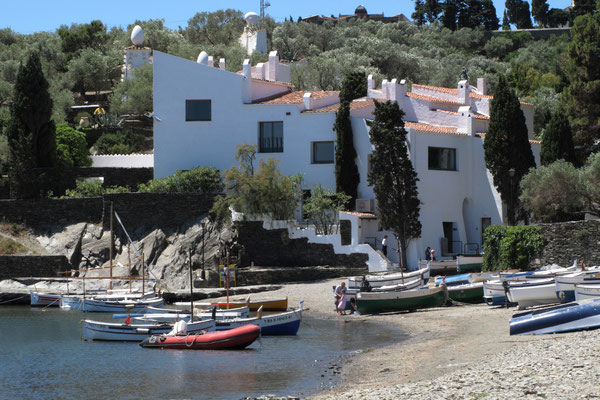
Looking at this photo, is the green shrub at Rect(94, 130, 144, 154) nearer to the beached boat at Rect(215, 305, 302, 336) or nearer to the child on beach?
the child on beach

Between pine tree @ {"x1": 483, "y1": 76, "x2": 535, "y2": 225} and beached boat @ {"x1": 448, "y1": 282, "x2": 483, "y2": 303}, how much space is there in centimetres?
1144

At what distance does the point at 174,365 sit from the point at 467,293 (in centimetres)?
1637

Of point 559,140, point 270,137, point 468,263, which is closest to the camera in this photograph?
point 468,263

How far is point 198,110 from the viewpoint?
57875mm

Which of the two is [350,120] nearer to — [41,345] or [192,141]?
[192,141]

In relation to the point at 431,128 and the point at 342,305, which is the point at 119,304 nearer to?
the point at 342,305

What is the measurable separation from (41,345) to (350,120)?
25.8 m

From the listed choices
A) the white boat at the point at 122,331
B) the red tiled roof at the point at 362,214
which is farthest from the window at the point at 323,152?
the white boat at the point at 122,331

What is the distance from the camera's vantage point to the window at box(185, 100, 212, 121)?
189ft

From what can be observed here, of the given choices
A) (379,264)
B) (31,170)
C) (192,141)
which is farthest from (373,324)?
(31,170)

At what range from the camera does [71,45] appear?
108312mm

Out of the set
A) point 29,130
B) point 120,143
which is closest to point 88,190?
point 29,130

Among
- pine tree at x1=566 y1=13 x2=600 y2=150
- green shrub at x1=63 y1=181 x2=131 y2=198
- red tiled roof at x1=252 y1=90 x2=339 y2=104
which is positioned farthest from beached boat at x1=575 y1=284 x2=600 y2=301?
green shrub at x1=63 y1=181 x2=131 y2=198

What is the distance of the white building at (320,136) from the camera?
54000 mm
